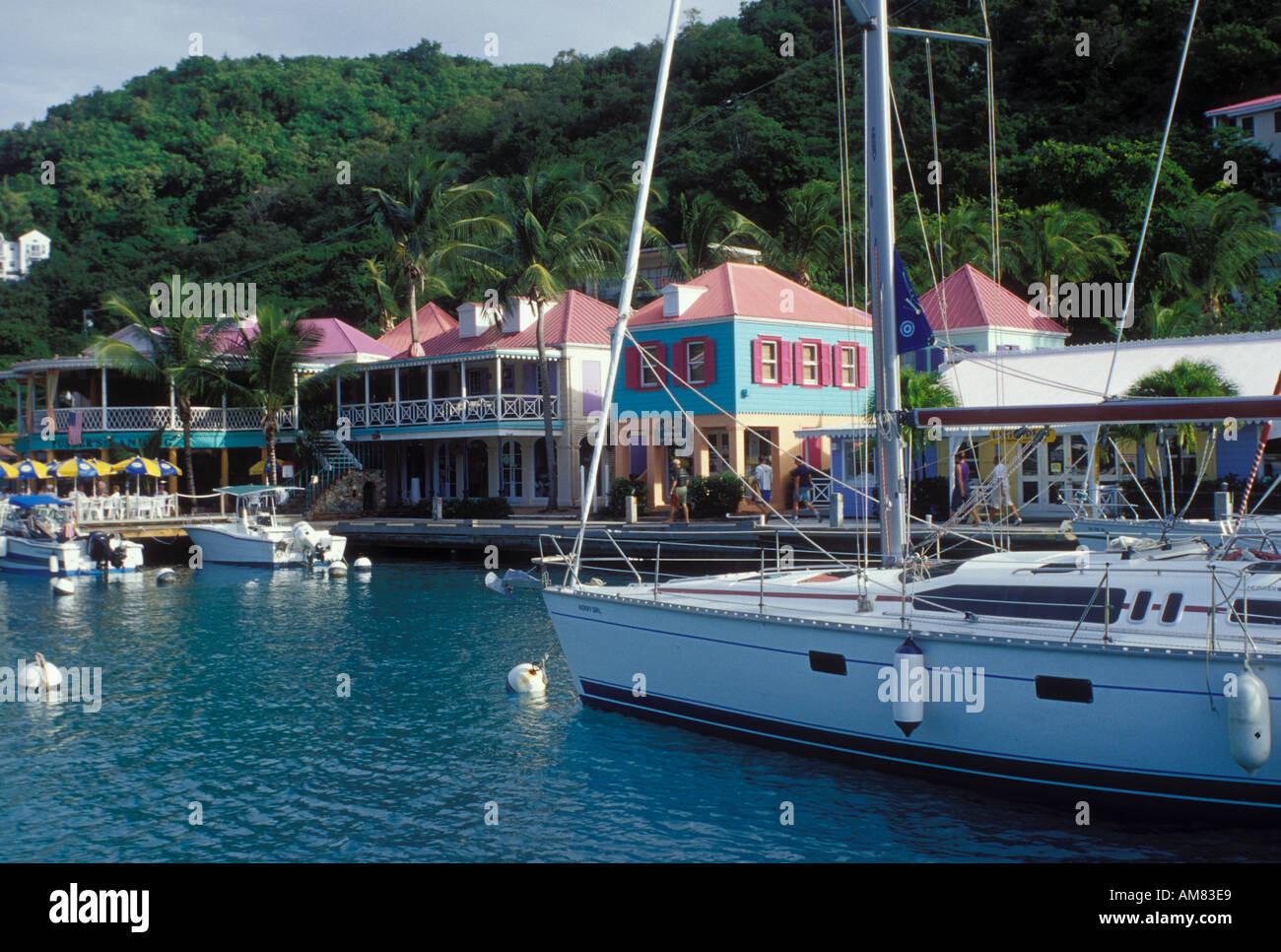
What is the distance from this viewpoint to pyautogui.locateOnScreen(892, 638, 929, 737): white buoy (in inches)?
438

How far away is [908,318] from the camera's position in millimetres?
12852

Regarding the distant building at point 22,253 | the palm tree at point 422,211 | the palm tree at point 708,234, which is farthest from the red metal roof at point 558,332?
the distant building at point 22,253

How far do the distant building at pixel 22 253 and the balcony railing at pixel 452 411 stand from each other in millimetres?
40524

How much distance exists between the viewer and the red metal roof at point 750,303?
3688 centimetres

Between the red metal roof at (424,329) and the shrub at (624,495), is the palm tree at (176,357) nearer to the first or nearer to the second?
the red metal roof at (424,329)

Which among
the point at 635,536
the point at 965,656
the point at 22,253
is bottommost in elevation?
the point at 965,656

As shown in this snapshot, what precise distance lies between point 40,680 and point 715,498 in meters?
19.9

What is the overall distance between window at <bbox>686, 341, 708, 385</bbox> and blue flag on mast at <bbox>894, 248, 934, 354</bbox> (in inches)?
937

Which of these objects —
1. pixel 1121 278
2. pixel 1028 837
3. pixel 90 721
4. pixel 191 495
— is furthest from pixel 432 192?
pixel 1028 837

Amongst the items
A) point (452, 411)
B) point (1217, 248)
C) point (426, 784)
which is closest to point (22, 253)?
point (452, 411)

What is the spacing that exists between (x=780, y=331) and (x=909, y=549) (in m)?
24.6

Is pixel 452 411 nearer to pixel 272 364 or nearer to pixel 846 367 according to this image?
pixel 272 364
